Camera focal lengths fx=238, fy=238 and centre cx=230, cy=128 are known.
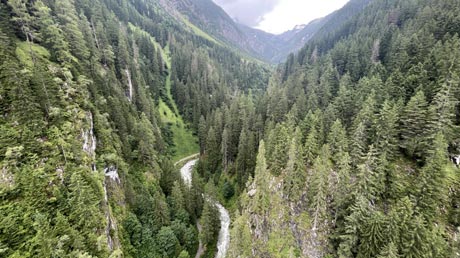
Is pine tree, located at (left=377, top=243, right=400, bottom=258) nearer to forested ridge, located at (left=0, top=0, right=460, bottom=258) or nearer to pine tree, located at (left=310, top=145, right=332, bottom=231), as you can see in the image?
forested ridge, located at (left=0, top=0, right=460, bottom=258)

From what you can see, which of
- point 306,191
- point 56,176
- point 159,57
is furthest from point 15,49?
point 159,57

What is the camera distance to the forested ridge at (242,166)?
31.2m

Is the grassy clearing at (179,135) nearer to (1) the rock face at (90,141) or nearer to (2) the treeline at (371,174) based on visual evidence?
(2) the treeline at (371,174)

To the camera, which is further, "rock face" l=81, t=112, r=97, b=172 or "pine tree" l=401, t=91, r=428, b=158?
"pine tree" l=401, t=91, r=428, b=158

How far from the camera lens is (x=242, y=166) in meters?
73.9

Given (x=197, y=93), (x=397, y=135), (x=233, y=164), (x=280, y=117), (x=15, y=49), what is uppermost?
(x=15, y=49)

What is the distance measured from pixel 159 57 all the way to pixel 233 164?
99210 millimetres

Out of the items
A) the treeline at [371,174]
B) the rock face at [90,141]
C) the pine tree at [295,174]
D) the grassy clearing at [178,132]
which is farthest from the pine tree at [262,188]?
the grassy clearing at [178,132]

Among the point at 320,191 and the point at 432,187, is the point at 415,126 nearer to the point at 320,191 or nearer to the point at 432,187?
the point at 432,187

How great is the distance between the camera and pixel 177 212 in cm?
5644

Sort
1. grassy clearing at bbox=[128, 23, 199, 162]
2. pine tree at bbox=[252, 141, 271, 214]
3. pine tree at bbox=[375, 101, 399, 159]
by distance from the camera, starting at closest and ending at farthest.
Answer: pine tree at bbox=[375, 101, 399, 159]
pine tree at bbox=[252, 141, 271, 214]
grassy clearing at bbox=[128, 23, 199, 162]

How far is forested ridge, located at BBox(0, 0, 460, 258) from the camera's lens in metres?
31.2

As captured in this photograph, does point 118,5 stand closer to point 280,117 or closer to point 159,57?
point 159,57

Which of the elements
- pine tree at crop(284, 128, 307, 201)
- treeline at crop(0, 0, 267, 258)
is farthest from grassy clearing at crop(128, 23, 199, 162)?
pine tree at crop(284, 128, 307, 201)
